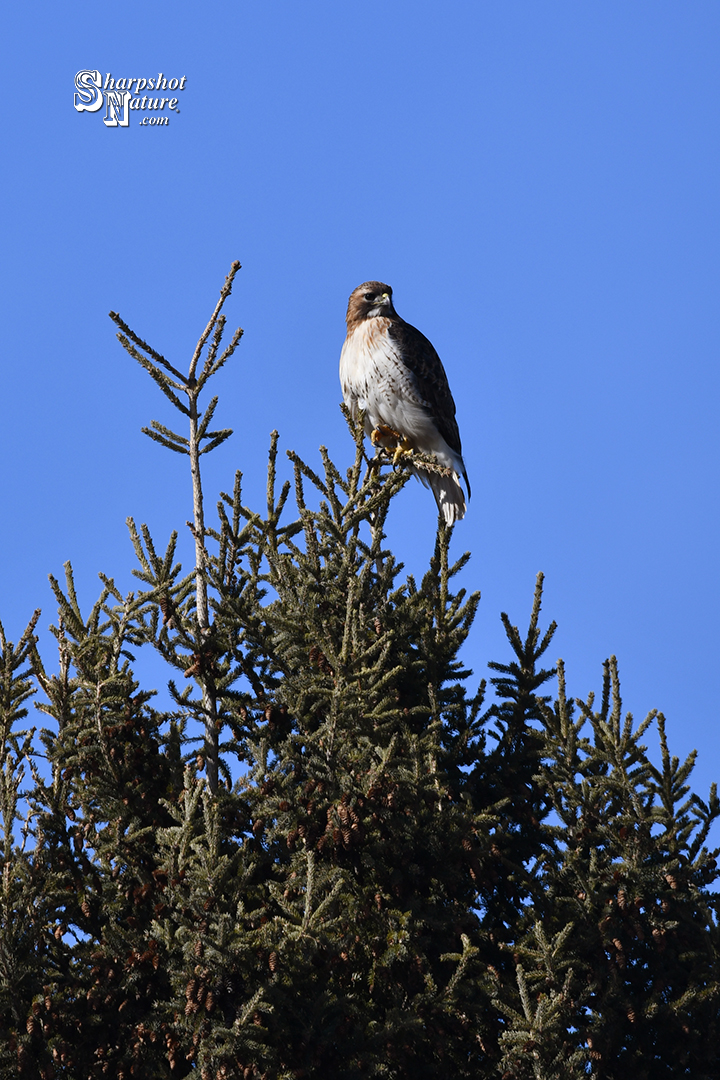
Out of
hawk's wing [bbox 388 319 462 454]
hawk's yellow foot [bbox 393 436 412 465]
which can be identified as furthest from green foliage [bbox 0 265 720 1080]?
hawk's wing [bbox 388 319 462 454]

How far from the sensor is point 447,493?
9.73m

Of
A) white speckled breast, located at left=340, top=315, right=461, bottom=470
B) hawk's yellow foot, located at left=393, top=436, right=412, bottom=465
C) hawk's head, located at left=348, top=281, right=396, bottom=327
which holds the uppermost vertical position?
hawk's head, located at left=348, top=281, right=396, bottom=327

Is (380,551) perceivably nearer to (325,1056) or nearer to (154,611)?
(154,611)

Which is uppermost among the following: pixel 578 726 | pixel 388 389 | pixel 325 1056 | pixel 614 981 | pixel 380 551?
pixel 388 389

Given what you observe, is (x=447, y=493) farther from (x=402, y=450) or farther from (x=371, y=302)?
(x=371, y=302)

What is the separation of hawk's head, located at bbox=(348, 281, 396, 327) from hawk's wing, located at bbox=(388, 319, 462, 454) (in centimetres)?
20

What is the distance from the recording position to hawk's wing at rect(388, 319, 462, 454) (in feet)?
30.7

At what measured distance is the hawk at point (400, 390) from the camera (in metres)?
9.17

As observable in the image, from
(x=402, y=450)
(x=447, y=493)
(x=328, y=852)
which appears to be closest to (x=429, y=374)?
(x=402, y=450)

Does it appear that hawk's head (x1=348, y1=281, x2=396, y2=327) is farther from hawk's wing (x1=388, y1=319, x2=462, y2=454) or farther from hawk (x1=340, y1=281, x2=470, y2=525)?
hawk's wing (x1=388, y1=319, x2=462, y2=454)

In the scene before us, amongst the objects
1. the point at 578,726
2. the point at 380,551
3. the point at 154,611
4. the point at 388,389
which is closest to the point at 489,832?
the point at 578,726

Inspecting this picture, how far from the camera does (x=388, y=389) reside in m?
9.11

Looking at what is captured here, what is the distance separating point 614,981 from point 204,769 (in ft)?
7.07

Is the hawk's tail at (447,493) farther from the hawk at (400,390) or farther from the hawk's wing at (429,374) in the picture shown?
the hawk's wing at (429,374)
